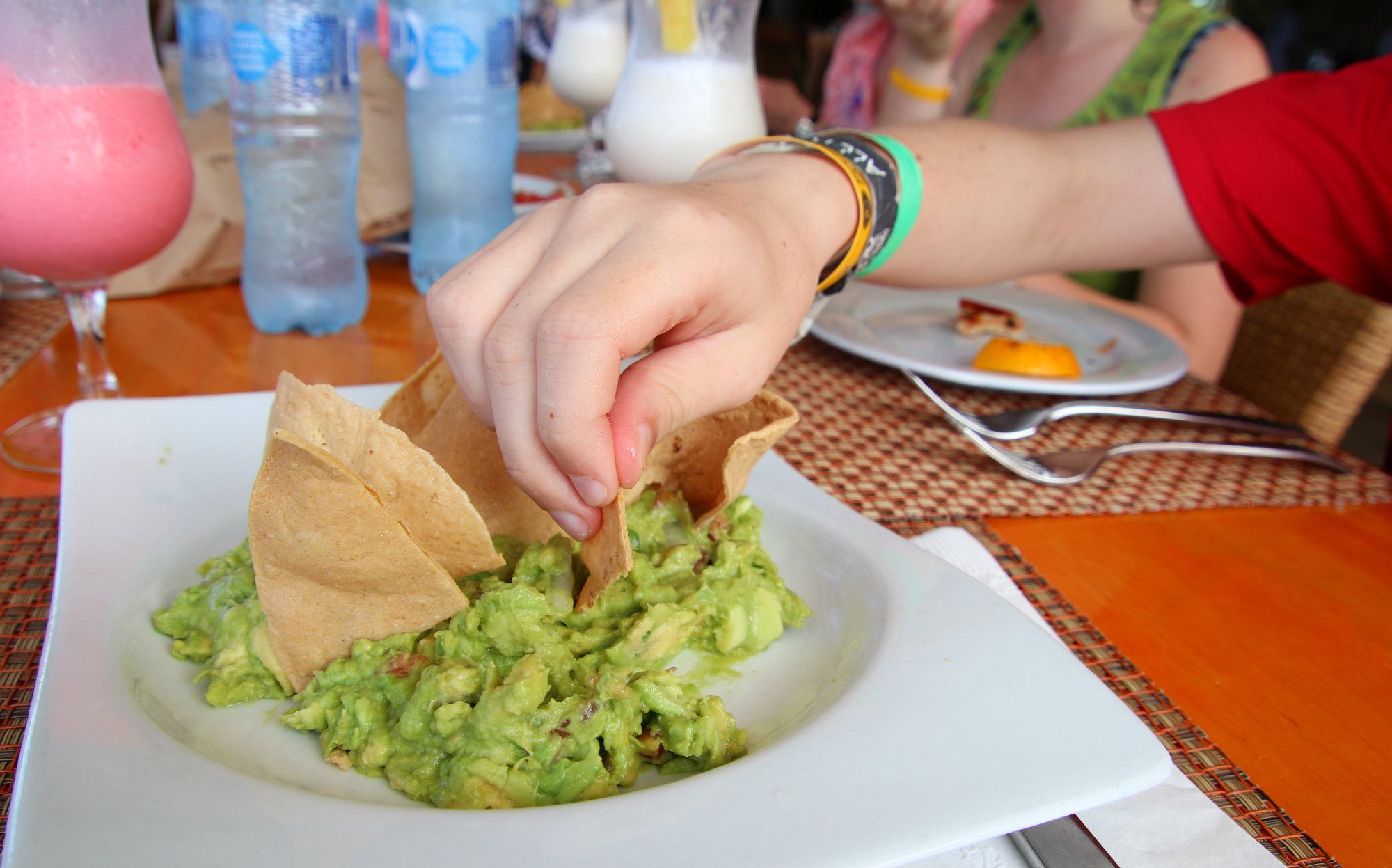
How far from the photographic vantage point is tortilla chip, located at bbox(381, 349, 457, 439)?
96cm

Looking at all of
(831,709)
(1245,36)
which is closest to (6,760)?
(831,709)

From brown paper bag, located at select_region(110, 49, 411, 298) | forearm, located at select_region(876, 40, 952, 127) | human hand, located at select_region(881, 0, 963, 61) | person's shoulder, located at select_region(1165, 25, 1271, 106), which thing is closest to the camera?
brown paper bag, located at select_region(110, 49, 411, 298)

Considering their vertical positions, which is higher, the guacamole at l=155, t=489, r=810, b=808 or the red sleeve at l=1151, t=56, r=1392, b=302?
the red sleeve at l=1151, t=56, r=1392, b=302

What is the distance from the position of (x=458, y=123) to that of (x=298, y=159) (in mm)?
302

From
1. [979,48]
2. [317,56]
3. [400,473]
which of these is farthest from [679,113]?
[979,48]

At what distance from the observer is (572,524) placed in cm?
75

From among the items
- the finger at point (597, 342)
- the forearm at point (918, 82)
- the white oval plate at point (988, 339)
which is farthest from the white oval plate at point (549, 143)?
the finger at point (597, 342)

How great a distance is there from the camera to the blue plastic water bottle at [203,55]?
203cm

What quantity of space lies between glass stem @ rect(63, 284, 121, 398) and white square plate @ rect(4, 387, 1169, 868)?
35cm

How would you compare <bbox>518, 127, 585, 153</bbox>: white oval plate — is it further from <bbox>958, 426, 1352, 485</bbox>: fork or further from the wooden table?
<bbox>958, 426, 1352, 485</bbox>: fork

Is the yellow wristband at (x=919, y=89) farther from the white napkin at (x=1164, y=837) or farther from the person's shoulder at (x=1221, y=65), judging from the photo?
the white napkin at (x=1164, y=837)

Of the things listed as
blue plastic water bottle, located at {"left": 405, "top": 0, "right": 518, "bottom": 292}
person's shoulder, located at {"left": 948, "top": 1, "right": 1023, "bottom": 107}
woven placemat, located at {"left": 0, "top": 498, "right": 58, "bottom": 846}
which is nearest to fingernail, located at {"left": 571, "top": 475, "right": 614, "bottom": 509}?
woven placemat, located at {"left": 0, "top": 498, "right": 58, "bottom": 846}

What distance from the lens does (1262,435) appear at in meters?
1.41

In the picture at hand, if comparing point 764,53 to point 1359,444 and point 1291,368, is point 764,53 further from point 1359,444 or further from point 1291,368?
point 1291,368
